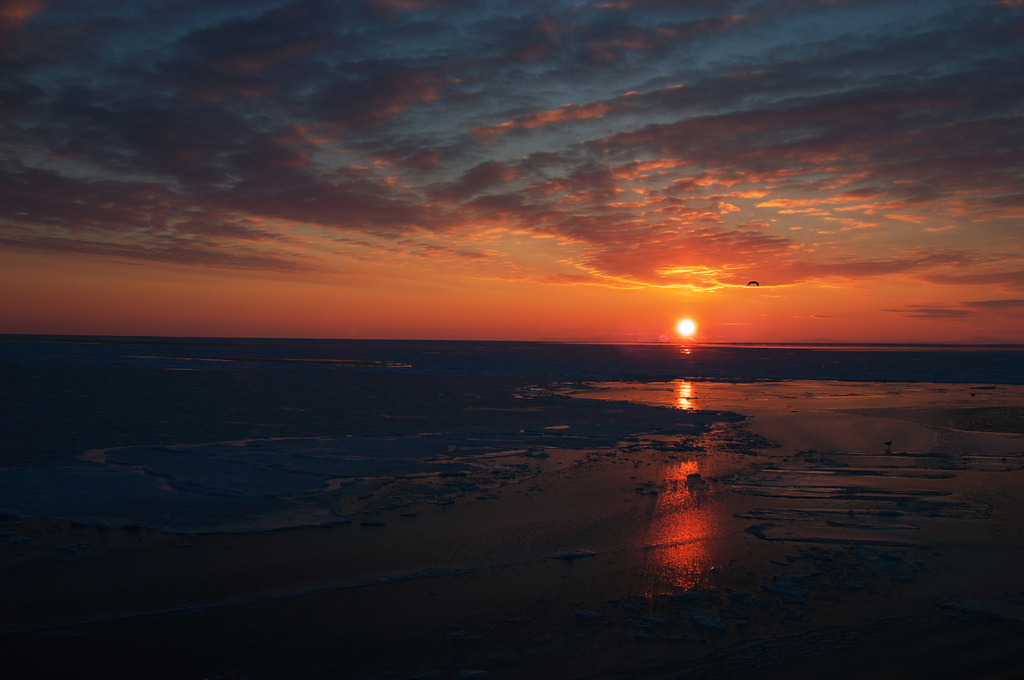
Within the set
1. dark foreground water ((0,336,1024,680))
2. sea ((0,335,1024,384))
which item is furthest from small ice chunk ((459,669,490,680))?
sea ((0,335,1024,384))

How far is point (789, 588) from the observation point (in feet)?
17.0

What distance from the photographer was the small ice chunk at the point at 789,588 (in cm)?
503

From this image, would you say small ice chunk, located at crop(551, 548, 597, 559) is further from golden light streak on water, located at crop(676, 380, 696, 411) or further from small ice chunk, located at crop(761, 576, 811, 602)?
golden light streak on water, located at crop(676, 380, 696, 411)

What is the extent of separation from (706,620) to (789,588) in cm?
103

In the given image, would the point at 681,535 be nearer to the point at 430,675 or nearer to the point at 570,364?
the point at 430,675

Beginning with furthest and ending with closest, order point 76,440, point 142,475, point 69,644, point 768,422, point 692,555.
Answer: point 768,422
point 76,440
point 142,475
point 692,555
point 69,644

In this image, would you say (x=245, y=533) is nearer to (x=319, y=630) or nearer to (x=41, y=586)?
(x=41, y=586)

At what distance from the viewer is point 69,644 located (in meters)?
4.18

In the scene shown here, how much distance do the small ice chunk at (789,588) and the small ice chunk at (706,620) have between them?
72 cm

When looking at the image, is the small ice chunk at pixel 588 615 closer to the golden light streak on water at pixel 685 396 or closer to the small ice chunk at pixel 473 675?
the small ice chunk at pixel 473 675

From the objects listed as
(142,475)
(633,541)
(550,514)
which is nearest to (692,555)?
(633,541)

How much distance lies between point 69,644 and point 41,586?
121cm

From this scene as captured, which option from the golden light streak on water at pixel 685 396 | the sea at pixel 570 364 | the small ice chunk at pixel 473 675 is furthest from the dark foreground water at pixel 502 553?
the sea at pixel 570 364

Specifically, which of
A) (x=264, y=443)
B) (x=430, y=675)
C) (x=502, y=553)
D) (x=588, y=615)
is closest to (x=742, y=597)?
(x=588, y=615)
